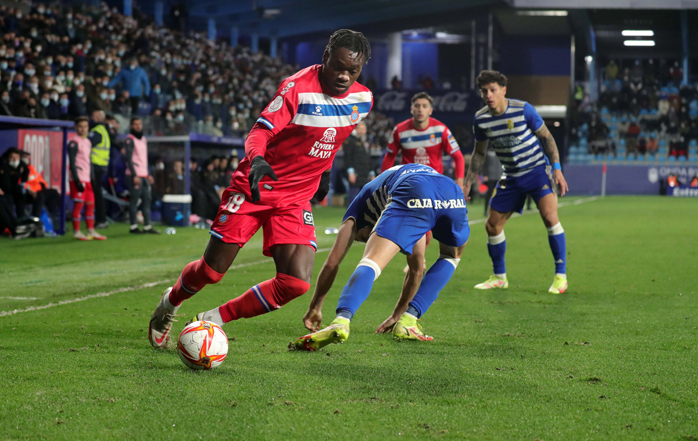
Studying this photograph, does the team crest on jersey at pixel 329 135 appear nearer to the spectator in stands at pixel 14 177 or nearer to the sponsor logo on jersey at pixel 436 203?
the sponsor logo on jersey at pixel 436 203

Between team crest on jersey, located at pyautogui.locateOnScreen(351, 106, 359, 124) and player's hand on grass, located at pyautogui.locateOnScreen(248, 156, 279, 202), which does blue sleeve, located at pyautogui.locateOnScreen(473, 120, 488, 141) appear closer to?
team crest on jersey, located at pyautogui.locateOnScreen(351, 106, 359, 124)

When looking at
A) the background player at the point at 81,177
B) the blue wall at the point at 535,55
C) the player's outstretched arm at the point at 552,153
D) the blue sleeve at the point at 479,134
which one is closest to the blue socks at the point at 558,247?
the player's outstretched arm at the point at 552,153

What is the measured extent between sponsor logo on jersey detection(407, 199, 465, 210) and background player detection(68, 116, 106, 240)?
894 cm

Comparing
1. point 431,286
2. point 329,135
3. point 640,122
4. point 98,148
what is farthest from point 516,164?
point 640,122

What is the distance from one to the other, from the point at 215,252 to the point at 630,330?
2808 mm

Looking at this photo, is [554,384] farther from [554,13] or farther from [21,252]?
[554,13]

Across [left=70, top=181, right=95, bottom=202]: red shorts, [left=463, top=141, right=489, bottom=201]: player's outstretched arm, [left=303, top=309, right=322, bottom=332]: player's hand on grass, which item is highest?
[left=463, top=141, right=489, bottom=201]: player's outstretched arm

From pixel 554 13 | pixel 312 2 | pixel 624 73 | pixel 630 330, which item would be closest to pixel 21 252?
pixel 630 330

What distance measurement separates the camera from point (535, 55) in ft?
137

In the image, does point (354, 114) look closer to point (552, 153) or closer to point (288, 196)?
point (288, 196)

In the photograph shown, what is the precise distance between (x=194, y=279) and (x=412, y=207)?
1.31 meters

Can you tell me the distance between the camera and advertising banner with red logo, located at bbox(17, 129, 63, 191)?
46.6 ft

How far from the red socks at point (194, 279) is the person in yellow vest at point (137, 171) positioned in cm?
941

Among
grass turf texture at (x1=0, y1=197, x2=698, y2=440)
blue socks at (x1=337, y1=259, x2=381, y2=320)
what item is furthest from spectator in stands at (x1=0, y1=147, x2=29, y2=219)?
blue socks at (x1=337, y1=259, x2=381, y2=320)
